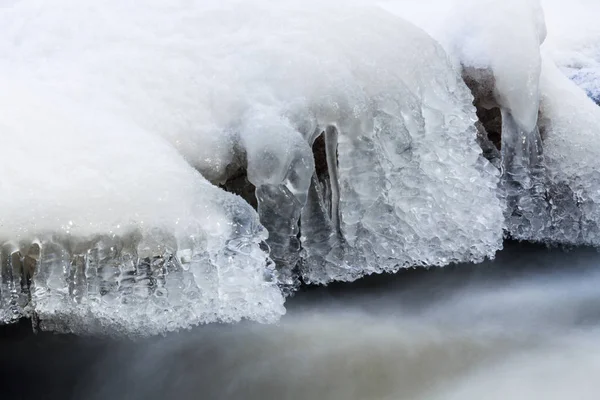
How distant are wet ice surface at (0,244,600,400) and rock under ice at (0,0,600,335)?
0.13 metres

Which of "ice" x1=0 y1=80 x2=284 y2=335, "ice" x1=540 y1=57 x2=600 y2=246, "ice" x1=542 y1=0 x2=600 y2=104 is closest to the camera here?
"ice" x1=0 y1=80 x2=284 y2=335

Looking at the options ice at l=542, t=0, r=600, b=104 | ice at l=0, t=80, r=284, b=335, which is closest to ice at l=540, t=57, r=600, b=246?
ice at l=542, t=0, r=600, b=104

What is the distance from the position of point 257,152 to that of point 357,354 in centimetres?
69

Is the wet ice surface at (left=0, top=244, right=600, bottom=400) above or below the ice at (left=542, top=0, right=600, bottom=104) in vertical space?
below

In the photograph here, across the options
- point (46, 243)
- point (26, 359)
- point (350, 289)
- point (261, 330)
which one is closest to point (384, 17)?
point (350, 289)

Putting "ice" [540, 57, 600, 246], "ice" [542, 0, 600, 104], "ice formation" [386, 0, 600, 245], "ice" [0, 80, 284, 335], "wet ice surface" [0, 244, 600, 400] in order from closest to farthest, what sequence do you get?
1. "ice" [0, 80, 284, 335]
2. "wet ice surface" [0, 244, 600, 400]
3. "ice formation" [386, 0, 600, 245]
4. "ice" [540, 57, 600, 246]
5. "ice" [542, 0, 600, 104]

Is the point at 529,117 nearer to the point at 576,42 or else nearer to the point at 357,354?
the point at 357,354

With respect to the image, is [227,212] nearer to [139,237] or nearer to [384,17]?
[139,237]

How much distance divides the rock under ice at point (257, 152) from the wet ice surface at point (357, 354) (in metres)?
0.13

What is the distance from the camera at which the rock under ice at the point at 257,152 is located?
5.65 ft

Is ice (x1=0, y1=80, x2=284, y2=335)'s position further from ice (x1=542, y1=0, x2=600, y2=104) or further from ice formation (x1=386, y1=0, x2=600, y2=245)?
ice (x1=542, y1=0, x2=600, y2=104)

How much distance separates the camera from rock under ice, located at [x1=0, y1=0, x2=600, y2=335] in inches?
67.7

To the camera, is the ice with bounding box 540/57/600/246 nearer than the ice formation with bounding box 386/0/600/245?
No

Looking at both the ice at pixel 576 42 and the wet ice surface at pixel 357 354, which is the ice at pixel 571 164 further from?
the ice at pixel 576 42
